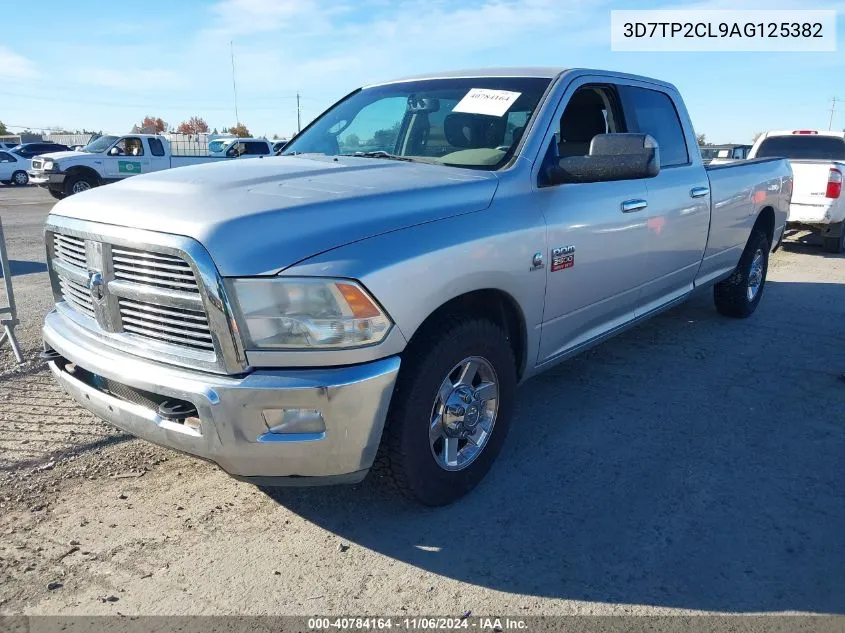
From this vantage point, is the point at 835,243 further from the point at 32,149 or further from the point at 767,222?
the point at 32,149

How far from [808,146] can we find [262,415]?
12.1m

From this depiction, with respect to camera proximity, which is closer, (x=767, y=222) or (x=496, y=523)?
(x=496, y=523)

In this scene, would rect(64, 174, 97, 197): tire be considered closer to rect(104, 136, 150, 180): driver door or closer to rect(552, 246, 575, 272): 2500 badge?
rect(104, 136, 150, 180): driver door

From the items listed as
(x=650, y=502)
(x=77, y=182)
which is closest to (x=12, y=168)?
(x=77, y=182)

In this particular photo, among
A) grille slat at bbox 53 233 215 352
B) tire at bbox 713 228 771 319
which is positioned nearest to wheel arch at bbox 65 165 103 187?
tire at bbox 713 228 771 319

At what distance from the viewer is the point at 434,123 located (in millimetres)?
3727

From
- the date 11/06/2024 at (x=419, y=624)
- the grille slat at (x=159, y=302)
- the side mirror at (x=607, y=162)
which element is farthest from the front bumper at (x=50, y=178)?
the date 11/06/2024 at (x=419, y=624)

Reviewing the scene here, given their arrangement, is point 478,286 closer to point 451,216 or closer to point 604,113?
point 451,216

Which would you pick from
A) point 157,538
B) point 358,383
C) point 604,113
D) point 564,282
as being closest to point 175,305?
point 358,383

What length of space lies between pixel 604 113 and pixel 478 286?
6.84 feet

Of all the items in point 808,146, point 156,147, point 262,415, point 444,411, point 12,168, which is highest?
point 156,147

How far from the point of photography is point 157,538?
109 inches

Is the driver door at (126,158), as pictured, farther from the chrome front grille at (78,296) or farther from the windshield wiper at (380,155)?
the chrome front grille at (78,296)

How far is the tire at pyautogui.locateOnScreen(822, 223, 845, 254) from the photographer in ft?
33.4
